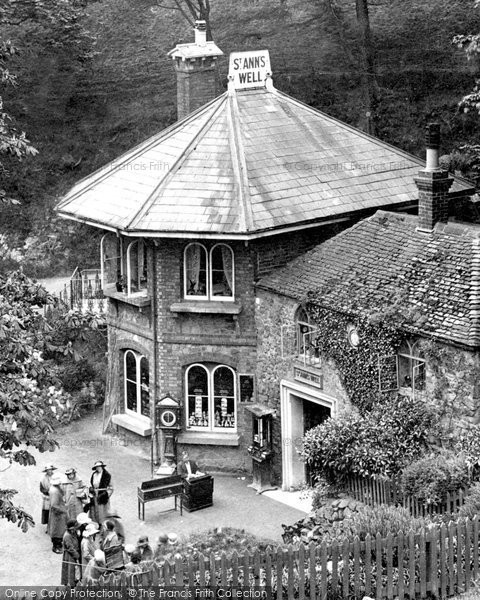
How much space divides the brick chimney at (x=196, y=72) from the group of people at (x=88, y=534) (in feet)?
39.0

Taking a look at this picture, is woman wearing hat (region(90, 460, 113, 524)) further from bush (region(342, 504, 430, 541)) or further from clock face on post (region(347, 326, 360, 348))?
bush (region(342, 504, 430, 541))

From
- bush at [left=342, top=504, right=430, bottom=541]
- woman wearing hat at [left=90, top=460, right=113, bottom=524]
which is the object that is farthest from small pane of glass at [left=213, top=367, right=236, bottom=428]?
bush at [left=342, top=504, right=430, bottom=541]

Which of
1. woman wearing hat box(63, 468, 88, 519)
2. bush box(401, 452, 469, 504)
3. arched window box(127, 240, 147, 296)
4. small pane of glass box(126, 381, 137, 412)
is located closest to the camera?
bush box(401, 452, 469, 504)

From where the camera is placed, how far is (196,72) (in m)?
33.1

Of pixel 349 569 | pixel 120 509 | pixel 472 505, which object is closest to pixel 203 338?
pixel 120 509

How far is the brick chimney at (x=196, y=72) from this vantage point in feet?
107

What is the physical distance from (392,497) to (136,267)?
33.8 ft

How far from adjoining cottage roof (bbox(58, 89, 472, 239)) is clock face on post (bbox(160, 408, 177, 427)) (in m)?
4.23

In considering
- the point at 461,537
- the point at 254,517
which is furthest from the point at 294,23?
the point at 461,537

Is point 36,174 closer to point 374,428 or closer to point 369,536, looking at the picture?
point 374,428

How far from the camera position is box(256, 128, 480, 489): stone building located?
76.5 ft

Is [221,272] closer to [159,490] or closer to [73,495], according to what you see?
[159,490]

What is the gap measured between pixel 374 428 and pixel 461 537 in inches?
231

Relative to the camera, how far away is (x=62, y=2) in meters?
42.2
